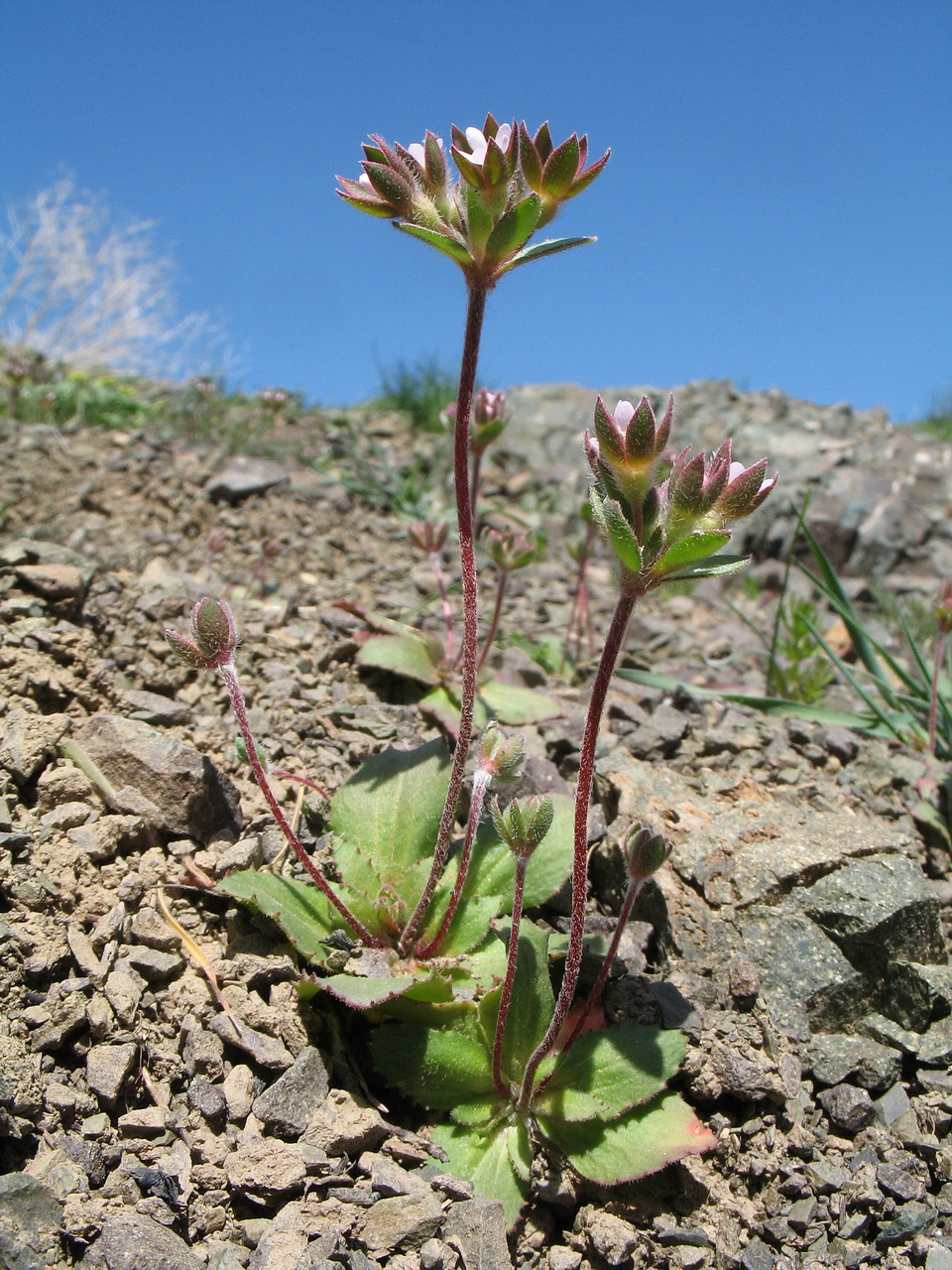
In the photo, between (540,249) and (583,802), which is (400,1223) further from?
(540,249)

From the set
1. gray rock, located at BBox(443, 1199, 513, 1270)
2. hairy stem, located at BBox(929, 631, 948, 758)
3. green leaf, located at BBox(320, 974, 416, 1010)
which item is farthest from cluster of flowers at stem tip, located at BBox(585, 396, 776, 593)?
hairy stem, located at BBox(929, 631, 948, 758)

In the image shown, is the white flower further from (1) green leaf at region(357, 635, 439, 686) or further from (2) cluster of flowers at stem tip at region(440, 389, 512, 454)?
(1) green leaf at region(357, 635, 439, 686)

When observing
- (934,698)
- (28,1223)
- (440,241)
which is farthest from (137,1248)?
(934,698)

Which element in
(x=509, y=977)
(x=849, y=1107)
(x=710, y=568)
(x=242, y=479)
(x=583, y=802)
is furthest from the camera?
(x=242, y=479)

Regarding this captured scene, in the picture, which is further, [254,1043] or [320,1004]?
[320,1004]

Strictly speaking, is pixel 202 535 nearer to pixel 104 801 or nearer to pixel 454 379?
pixel 104 801

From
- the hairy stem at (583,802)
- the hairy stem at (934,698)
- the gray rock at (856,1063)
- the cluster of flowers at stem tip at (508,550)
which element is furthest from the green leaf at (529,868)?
the hairy stem at (934,698)

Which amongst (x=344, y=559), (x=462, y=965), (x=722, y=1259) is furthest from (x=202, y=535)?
(x=722, y=1259)
